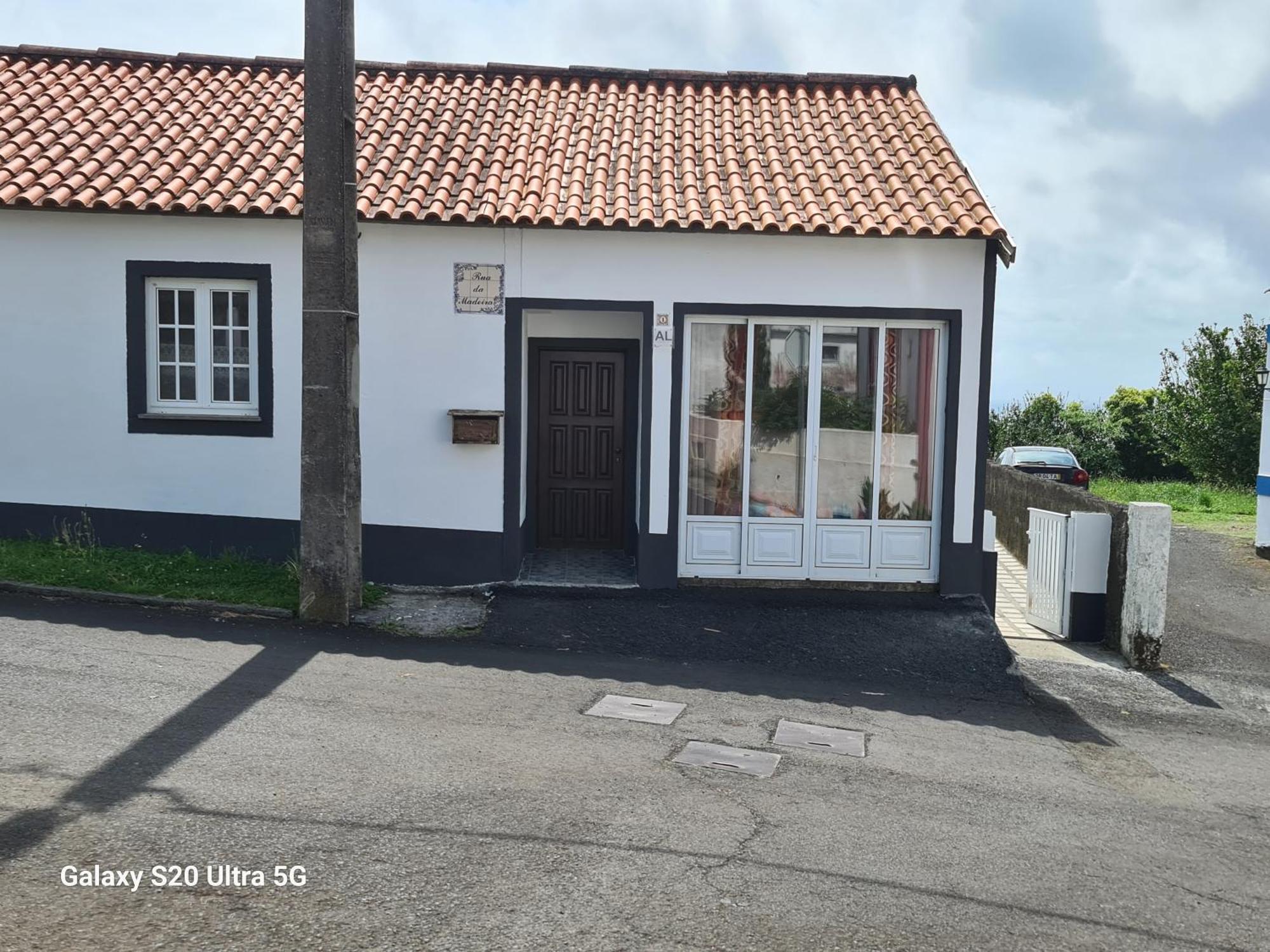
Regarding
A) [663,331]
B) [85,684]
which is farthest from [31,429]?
[663,331]

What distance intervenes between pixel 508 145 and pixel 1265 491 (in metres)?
11.9

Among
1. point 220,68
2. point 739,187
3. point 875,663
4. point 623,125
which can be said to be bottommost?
point 875,663

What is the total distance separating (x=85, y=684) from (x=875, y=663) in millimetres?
5516

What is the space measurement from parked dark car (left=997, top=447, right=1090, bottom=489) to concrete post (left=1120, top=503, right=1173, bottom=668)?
14056 mm

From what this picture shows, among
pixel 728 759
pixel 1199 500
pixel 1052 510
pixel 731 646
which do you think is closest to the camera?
pixel 728 759

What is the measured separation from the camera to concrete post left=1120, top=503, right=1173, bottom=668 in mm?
9609

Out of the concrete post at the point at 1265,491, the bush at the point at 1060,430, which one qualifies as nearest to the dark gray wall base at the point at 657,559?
the concrete post at the point at 1265,491

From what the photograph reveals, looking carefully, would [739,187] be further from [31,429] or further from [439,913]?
[439,913]

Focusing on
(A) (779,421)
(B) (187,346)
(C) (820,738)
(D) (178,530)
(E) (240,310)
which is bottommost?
(C) (820,738)

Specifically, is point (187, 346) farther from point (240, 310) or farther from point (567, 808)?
point (567, 808)

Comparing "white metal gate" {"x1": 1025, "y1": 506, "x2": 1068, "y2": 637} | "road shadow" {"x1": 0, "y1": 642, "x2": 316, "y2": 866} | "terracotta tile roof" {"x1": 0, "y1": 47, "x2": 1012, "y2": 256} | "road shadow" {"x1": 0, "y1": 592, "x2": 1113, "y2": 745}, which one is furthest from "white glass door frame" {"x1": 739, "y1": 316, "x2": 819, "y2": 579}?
"road shadow" {"x1": 0, "y1": 642, "x2": 316, "y2": 866}

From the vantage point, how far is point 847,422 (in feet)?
34.7

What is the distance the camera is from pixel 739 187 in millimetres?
10734

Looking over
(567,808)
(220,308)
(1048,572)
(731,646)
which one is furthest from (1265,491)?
(567,808)
